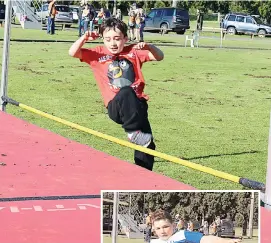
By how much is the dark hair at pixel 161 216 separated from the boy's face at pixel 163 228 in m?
0.02

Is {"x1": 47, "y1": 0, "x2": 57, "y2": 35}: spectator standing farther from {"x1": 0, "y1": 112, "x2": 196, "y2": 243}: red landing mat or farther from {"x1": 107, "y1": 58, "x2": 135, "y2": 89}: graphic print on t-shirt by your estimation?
{"x1": 107, "y1": 58, "x2": 135, "y2": 89}: graphic print on t-shirt

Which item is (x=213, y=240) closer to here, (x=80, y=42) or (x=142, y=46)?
(x=142, y=46)

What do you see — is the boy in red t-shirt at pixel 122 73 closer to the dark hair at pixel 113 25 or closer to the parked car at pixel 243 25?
the dark hair at pixel 113 25

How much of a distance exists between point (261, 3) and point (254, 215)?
57.9 meters

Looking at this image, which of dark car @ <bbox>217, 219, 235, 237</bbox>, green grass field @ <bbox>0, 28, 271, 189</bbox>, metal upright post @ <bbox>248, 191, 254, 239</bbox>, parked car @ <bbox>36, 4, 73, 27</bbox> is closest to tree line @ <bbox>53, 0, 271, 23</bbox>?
parked car @ <bbox>36, 4, 73, 27</bbox>

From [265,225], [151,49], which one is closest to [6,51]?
[151,49]

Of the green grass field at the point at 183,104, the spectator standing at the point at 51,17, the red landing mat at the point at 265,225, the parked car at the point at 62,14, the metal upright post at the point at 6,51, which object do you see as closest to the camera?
the red landing mat at the point at 265,225

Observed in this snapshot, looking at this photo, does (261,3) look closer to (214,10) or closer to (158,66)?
(214,10)

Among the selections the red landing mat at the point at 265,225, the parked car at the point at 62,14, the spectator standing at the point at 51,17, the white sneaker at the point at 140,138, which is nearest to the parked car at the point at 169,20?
the parked car at the point at 62,14

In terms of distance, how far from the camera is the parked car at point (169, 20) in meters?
40.2

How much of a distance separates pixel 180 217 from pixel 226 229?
19 centimetres

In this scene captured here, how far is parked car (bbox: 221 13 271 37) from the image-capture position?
143 feet

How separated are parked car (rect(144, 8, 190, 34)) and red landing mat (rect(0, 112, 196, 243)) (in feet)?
104

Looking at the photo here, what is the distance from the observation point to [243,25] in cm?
A: 4416
